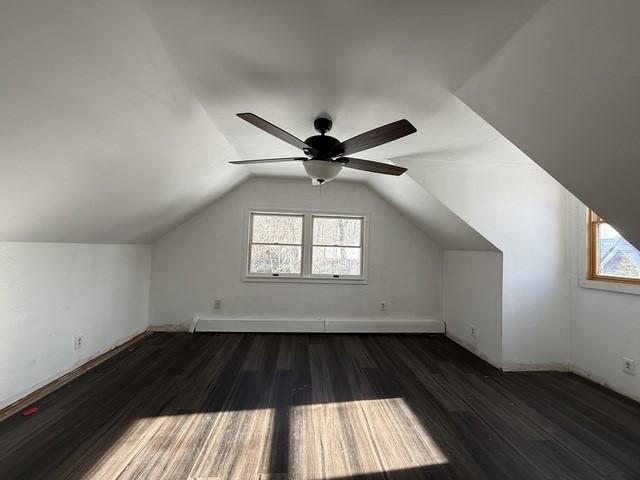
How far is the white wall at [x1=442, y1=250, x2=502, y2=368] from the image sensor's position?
294 centimetres

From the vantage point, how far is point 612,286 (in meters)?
2.47

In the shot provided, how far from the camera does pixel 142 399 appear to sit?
7.04 ft

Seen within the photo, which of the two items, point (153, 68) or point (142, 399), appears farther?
point (142, 399)

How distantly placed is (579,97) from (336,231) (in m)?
3.16

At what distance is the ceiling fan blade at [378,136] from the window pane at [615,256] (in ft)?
7.96

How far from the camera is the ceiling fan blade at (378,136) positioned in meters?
1.45

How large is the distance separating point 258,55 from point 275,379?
99.7 inches

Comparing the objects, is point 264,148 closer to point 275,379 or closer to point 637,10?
point 275,379

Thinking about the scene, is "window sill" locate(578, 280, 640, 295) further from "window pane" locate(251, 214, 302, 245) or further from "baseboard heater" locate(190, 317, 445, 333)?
"window pane" locate(251, 214, 302, 245)

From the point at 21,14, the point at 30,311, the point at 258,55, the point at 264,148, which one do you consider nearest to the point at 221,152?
the point at 264,148

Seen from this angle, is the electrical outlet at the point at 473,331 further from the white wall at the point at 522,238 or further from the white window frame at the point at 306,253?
the white window frame at the point at 306,253

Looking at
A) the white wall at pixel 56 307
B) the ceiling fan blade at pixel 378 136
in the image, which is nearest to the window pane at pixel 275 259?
the white wall at pixel 56 307

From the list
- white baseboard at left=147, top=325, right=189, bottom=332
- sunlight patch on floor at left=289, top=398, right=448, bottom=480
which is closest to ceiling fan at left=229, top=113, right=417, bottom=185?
sunlight patch on floor at left=289, top=398, right=448, bottom=480

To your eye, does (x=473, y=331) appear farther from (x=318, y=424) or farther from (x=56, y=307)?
(x=56, y=307)
